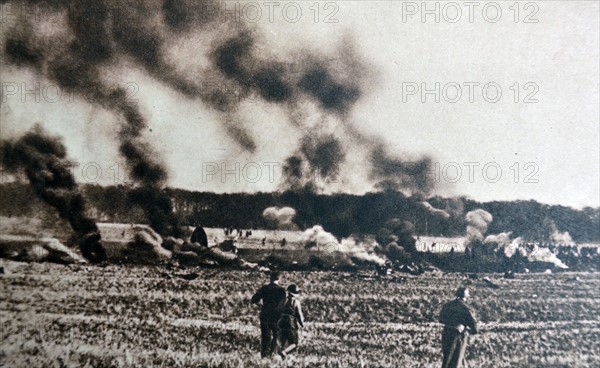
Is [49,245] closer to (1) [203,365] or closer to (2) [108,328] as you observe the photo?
(2) [108,328]

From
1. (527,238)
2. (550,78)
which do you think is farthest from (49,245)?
(550,78)

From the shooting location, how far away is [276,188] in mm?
4434

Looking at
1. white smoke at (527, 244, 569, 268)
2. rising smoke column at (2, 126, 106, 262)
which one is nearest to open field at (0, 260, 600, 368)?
white smoke at (527, 244, 569, 268)

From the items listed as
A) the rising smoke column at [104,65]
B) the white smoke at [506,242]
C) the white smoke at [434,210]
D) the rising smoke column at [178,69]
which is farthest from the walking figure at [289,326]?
the white smoke at [506,242]

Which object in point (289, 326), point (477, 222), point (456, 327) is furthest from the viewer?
point (477, 222)

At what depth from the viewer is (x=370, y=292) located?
448cm

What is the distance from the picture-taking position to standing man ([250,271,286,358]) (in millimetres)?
4340

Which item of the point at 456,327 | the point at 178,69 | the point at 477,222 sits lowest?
the point at 456,327

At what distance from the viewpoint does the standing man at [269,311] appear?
4.34 metres

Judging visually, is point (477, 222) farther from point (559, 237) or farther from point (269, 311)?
point (269, 311)

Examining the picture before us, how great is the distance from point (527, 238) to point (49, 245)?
14.8ft

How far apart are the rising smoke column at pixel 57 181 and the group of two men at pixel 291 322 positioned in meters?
1.58

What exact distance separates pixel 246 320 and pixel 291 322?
41cm

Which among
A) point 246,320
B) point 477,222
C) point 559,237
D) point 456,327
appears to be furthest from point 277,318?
point 559,237
